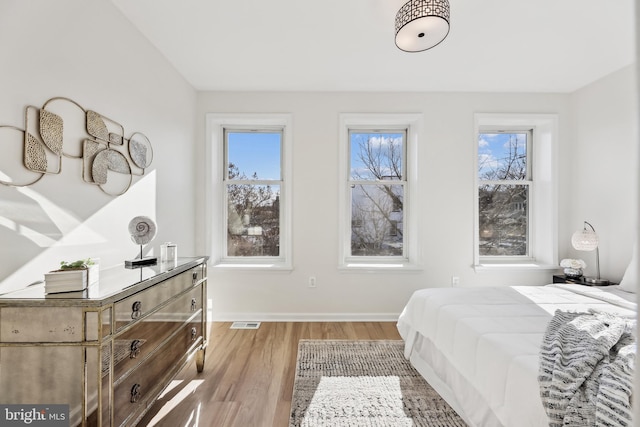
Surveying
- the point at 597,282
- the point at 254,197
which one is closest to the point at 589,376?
the point at 597,282

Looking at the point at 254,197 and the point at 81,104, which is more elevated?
the point at 81,104

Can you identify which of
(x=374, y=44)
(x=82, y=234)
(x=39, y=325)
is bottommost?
(x=39, y=325)

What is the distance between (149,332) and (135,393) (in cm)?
28

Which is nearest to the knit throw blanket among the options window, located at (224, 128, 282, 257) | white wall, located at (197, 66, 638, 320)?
white wall, located at (197, 66, 638, 320)

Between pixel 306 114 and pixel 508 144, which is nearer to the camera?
pixel 306 114

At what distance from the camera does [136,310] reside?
4.55 feet

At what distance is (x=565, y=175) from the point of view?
132 inches

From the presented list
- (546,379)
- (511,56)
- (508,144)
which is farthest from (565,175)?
(546,379)

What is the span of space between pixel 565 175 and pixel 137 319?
4340mm

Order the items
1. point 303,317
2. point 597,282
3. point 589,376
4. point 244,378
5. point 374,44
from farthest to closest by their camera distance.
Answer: point 303,317 → point 597,282 → point 374,44 → point 244,378 → point 589,376

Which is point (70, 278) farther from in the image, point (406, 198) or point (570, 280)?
point (570, 280)

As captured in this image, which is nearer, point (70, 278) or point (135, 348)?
point (70, 278)

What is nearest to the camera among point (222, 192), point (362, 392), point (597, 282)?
point (362, 392)

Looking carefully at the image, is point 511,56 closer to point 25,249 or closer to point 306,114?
point 306,114
